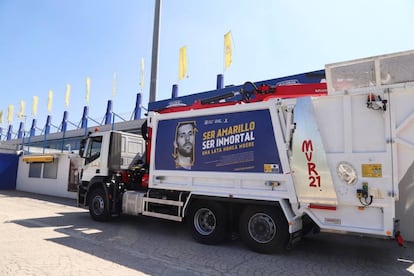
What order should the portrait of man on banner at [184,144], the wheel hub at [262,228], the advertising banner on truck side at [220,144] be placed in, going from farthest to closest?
the portrait of man on banner at [184,144] < the advertising banner on truck side at [220,144] < the wheel hub at [262,228]

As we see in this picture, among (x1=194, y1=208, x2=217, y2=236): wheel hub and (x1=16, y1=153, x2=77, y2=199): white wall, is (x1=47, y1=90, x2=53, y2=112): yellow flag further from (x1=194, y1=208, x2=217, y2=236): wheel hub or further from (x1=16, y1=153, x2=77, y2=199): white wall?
(x1=194, y1=208, x2=217, y2=236): wheel hub

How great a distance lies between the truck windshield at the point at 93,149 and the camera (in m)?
9.47

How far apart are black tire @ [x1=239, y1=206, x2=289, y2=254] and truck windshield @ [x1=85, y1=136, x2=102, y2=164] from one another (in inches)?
209

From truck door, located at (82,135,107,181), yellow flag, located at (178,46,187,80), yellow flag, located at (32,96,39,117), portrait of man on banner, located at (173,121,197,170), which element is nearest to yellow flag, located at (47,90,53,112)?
yellow flag, located at (32,96,39,117)

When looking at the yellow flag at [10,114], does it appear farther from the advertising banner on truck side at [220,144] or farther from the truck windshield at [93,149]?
the advertising banner on truck side at [220,144]

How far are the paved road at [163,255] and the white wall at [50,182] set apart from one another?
10077 mm

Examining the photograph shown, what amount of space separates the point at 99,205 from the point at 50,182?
39.7ft

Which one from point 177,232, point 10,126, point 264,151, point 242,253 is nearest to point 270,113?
point 264,151

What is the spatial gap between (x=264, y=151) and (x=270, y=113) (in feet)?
2.44

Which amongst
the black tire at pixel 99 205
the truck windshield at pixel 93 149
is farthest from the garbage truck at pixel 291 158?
the truck windshield at pixel 93 149

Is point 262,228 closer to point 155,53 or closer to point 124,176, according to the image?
point 124,176

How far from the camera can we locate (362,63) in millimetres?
5422

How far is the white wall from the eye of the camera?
17938 mm

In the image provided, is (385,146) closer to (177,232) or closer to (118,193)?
(177,232)
